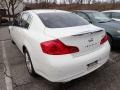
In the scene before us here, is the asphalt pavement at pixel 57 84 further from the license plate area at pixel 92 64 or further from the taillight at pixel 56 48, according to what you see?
the taillight at pixel 56 48

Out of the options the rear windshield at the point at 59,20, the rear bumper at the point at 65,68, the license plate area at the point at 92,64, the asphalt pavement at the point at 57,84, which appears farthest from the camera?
the rear windshield at the point at 59,20

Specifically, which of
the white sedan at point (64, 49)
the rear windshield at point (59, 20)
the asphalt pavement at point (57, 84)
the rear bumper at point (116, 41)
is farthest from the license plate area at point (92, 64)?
the rear bumper at point (116, 41)

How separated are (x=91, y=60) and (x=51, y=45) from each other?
0.87 meters

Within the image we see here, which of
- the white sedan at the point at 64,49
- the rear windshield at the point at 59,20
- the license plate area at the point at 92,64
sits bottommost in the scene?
the license plate area at the point at 92,64

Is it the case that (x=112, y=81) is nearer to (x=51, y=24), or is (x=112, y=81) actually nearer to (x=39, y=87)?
(x=39, y=87)

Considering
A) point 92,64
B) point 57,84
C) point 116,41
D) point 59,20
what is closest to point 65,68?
point 92,64

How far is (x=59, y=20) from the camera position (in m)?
3.98

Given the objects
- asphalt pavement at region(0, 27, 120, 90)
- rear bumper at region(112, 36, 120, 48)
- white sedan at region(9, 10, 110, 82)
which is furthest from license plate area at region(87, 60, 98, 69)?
rear bumper at region(112, 36, 120, 48)

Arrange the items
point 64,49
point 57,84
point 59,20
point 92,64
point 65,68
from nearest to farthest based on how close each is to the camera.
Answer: point 65,68, point 64,49, point 92,64, point 57,84, point 59,20

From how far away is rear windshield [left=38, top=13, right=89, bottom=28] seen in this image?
3.76 m

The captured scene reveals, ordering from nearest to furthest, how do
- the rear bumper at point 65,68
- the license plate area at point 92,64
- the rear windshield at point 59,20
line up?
the rear bumper at point 65,68 < the license plate area at point 92,64 < the rear windshield at point 59,20

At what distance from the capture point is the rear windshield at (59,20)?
3760 mm

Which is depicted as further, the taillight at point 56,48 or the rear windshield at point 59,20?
the rear windshield at point 59,20

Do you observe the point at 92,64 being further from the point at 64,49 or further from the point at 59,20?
the point at 59,20
